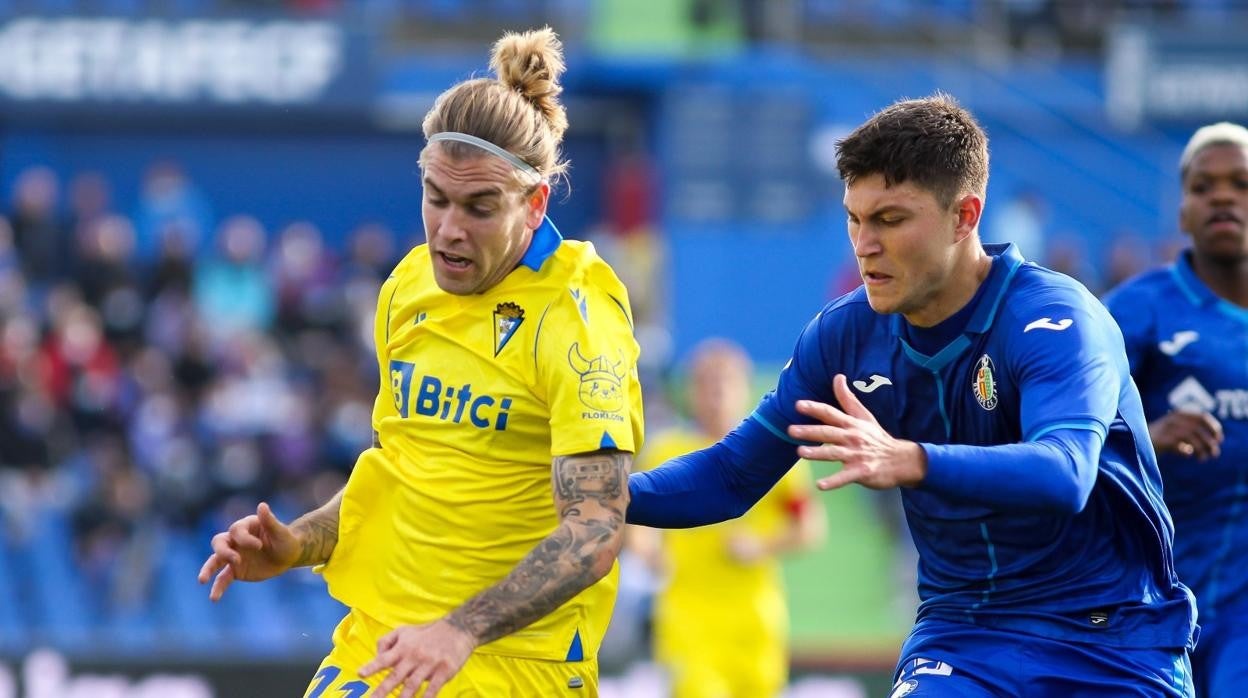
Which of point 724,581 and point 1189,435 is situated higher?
point 1189,435

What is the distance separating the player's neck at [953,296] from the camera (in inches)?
187

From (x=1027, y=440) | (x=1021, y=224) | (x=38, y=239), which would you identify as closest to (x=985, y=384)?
(x=1027, y=440)

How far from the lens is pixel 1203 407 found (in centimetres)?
624

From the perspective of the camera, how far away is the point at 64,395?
15.9m

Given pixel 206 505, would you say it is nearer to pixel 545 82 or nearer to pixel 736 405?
pixel 736 405

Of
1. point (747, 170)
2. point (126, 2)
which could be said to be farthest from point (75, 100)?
point (747, 170)

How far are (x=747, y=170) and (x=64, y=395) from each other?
756 centimetres

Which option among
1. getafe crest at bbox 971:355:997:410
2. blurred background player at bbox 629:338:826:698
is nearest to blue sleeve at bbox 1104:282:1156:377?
getafe crest at bbox 971:355:997:410

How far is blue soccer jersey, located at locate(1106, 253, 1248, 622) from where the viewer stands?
6234mm

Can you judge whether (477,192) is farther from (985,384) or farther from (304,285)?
(304,285)

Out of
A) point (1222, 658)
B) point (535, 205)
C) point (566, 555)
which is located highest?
point (535, 205)

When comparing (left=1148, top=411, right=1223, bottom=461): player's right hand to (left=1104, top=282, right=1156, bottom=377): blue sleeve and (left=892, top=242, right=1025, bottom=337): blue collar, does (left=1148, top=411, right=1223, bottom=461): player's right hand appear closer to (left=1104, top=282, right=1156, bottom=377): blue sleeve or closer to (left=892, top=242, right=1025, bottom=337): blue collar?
(left=1104, top=282, right=1156, bottom=377): blue sleeve

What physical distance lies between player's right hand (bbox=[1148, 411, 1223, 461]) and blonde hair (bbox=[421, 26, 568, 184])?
7.13 ft

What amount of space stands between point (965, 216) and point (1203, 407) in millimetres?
1950
